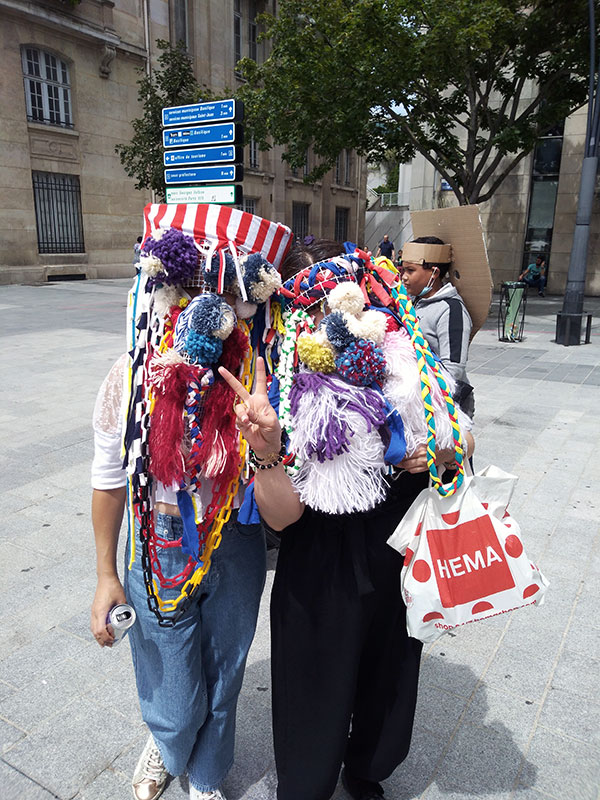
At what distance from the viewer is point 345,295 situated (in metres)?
1.43

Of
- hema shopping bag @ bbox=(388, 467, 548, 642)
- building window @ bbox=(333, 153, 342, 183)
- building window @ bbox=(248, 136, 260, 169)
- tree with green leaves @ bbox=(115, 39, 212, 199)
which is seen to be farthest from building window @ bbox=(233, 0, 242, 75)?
hema shopping bag @ bbox=(388, 467, 548, 642)

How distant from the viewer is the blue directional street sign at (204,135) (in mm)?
6621

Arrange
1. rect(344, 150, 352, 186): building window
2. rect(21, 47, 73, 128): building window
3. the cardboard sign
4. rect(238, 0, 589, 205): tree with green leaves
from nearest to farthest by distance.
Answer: the cardboard sign
rect(238, 0, 589, 205): tree with green leaves
rect(21, 47, 73, 128): building window
rect(344, 150, 352, 186): building window

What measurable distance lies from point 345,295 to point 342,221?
34585 millimetres

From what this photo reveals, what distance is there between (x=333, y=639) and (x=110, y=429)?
31.7 inches

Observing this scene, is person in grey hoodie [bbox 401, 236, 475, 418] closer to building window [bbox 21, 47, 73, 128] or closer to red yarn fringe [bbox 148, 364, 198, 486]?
red yarn fringe [bbox 148, 364, 198, 486]

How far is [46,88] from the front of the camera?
1920cm

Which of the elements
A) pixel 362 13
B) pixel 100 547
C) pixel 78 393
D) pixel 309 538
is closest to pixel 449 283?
pixel 309 538

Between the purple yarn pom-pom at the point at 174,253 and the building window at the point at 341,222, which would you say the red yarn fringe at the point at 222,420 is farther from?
the building window at the point at 341,222

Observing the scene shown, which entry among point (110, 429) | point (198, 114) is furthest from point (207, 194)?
point (110, 429)

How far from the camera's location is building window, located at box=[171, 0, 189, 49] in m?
22.8

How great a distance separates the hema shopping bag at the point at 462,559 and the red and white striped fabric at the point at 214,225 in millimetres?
788

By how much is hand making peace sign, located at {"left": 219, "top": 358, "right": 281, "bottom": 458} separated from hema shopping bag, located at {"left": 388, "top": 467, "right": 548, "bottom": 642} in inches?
16.8

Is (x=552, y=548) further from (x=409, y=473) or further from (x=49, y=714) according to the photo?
(x=49, y=714)
